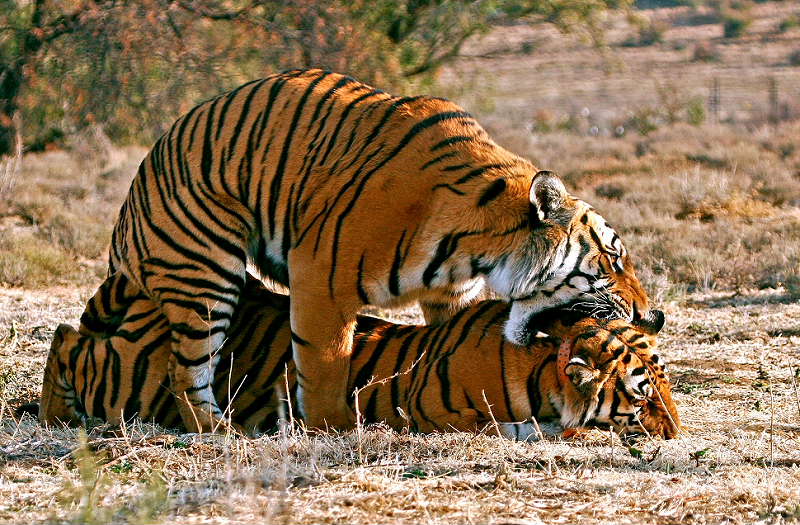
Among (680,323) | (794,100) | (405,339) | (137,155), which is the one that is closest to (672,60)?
(794,100)

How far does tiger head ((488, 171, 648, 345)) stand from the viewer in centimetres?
509

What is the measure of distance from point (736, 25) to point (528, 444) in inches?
1583

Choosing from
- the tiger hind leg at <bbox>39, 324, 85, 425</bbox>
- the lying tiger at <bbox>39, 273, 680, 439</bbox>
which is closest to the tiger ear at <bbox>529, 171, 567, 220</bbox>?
the lying tiger at <bbox>39, 273, 680, 439</bbox>

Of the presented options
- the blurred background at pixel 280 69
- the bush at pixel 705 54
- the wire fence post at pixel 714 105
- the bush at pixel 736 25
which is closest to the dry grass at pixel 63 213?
the blurred background at pixel 280 69

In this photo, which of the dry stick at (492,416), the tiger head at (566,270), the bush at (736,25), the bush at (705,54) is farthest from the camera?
the bush at (736,25)

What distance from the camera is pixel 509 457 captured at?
4.53 metres

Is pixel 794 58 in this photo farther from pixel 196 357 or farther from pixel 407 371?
pixel 407 371

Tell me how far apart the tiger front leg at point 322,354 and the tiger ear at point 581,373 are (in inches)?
41.7

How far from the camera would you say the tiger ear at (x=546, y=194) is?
16.3ft

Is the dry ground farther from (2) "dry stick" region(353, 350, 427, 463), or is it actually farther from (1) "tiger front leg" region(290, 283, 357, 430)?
(1) "tiger front leg" region(290, 283, 357, 430)

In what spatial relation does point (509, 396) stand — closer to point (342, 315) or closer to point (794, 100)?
point (342, 315)

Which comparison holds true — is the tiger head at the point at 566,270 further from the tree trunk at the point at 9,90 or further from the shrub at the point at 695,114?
the shrub at the point at 695,114

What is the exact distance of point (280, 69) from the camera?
12.2 meters

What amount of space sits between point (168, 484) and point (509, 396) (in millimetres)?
1665
